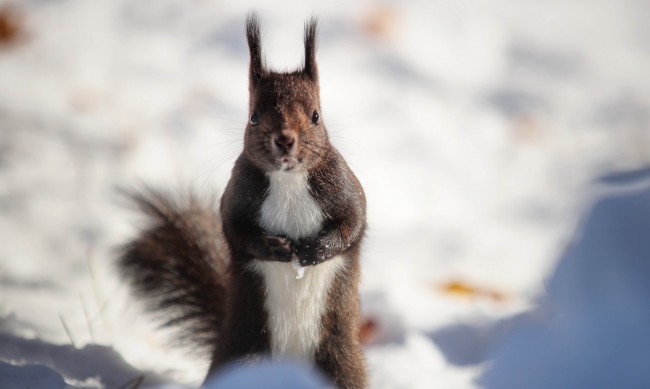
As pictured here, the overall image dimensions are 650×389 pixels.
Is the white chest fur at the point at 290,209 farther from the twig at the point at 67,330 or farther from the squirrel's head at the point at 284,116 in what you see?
the twig at the point at 67,330

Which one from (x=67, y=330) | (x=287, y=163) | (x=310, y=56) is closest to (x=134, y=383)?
(x=67, y=330)

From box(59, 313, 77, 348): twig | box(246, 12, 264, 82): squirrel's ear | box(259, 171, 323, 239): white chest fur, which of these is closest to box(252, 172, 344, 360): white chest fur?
box(259, 171, 323, 239): white chest fur

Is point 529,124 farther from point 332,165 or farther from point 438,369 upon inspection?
point 332,165

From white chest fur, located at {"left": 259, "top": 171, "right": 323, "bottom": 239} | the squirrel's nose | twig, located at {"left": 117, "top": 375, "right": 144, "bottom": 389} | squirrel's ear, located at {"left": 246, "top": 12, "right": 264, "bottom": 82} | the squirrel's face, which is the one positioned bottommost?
twig, located at {"left": 117, "top": 375, "right": 144, "bottom": 389}

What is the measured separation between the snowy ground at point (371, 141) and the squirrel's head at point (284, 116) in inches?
21.7

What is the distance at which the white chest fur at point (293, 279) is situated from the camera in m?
1.39

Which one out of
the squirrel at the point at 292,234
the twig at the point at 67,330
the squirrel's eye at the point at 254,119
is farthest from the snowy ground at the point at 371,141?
the squirrel's eye at the point at 254,119

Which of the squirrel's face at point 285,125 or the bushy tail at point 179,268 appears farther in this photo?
the bushy tail at point 179,268

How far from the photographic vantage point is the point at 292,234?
140 cm

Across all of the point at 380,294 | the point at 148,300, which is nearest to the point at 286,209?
the point at 148,300

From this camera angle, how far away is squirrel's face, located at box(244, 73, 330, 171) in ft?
4.37

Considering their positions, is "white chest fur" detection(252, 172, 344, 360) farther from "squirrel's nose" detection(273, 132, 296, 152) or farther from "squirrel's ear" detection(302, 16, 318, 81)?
"squirrel's ear" detection(302, 16, 318, 81)

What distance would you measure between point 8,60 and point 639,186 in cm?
202

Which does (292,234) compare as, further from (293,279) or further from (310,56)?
(310,56)
